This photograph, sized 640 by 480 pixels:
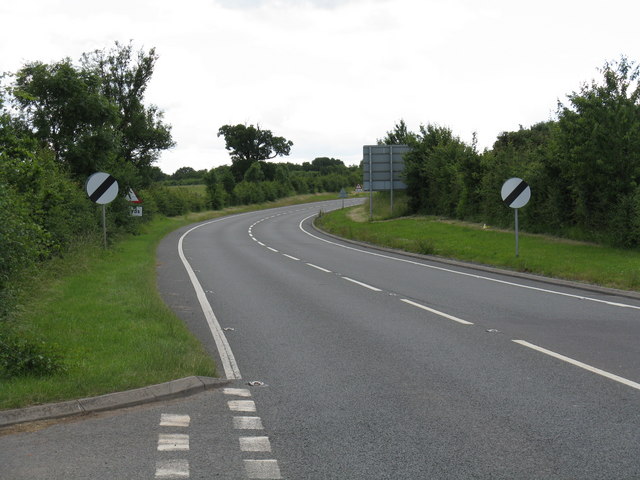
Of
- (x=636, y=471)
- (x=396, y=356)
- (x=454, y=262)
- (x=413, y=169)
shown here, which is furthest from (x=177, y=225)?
(x=636, y=471)

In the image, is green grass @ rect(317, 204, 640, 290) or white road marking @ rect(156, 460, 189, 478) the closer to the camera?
white road marking @ rect(156, 460, 189, 478)

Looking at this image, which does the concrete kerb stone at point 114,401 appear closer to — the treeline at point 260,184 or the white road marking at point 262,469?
the white road marking at point 262,469

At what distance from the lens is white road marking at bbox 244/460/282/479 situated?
404 cm

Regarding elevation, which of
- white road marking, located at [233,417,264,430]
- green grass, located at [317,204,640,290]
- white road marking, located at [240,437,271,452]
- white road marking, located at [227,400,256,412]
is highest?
white road marking, located at [240,437,271,452]

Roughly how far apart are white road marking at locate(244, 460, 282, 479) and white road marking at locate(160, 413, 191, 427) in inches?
38.1

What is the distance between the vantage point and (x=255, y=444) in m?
4.58

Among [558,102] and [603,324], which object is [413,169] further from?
[603,324]

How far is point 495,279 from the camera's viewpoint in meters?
16.0

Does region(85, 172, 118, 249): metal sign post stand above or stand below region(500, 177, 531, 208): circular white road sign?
above

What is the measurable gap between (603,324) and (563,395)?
4140mm

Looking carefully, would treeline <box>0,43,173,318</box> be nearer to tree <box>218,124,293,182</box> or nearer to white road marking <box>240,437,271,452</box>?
white road marking <box>240,437,271,452</box>

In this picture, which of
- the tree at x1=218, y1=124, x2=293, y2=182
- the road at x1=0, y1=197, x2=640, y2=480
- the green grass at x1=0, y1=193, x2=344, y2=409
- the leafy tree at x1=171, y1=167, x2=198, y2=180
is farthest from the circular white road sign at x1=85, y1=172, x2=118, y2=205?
the leafy tree at x1=171, y1=167, x2=198, y2=180

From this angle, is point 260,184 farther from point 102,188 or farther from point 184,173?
point 102,188

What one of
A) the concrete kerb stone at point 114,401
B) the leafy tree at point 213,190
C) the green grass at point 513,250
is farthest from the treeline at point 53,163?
the leafy tree at point 213,190
